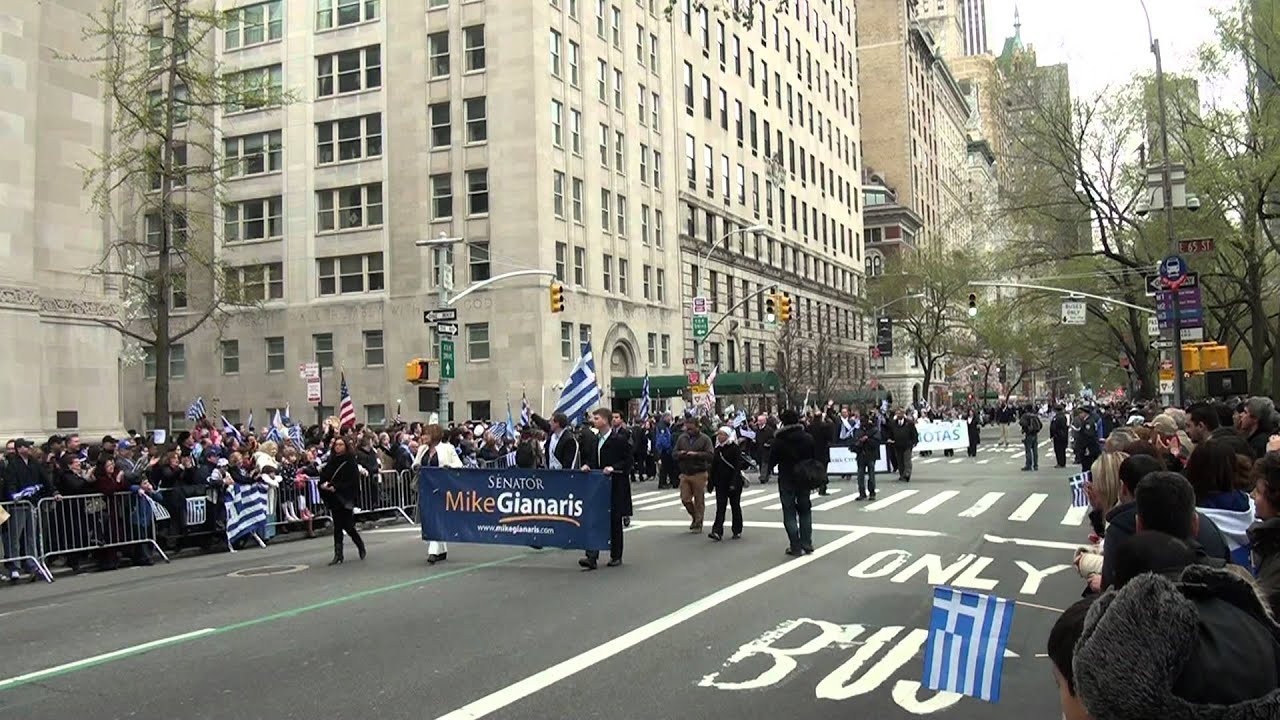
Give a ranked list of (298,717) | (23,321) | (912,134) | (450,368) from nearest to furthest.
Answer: (298,717)
(23,321)
(450,368)
(912,134)

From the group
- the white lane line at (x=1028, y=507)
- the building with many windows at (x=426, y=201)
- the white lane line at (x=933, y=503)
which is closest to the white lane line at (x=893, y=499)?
the white lane line at (x=933, y=503)

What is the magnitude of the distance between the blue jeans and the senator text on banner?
2502cm

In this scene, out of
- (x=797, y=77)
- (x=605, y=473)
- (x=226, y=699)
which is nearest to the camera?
(x=226, y=699)

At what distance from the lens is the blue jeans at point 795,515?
13023 mm

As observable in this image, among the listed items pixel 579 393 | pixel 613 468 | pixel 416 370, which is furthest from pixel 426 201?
pixel 613 468

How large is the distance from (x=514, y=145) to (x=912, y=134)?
6728cm

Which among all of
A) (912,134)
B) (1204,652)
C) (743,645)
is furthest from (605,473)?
(912,134)

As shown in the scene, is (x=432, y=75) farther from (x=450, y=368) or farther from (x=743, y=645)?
(x=743, y=645)

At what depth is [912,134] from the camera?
333 feet

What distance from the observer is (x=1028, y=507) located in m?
19.0

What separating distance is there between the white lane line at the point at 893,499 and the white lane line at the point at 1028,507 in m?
2.37

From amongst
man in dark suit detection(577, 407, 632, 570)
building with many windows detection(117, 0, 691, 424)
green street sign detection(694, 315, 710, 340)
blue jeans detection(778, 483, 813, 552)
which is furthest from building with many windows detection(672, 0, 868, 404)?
blue jeans detection(778, 483, 813, 552)

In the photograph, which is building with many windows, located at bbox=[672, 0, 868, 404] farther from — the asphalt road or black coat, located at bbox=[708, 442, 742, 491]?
the asphalt road

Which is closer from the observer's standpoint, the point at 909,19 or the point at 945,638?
the point at 945,638
